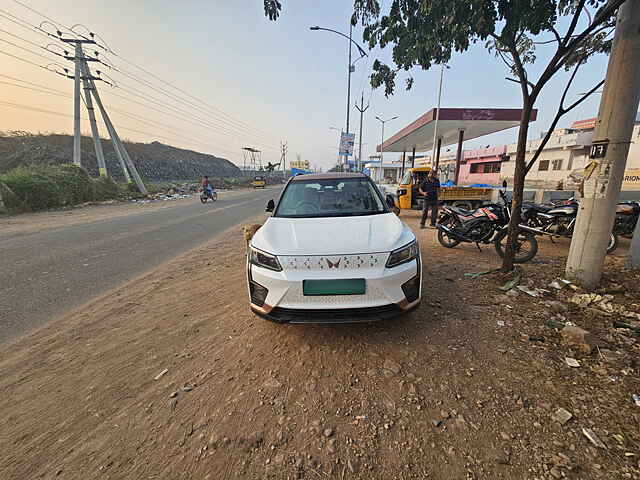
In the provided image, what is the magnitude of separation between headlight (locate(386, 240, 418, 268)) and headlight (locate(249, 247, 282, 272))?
0.95 metres

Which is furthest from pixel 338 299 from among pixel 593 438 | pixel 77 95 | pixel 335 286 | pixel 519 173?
pixel 77 95

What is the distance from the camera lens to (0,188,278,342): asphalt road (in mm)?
3488

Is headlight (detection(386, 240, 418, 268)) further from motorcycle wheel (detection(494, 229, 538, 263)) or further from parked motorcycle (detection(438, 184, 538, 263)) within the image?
parked motorcycle (detection(438, 184, 538, 263))

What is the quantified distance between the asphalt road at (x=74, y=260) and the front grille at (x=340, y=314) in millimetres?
3025

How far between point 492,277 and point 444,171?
3874 cm

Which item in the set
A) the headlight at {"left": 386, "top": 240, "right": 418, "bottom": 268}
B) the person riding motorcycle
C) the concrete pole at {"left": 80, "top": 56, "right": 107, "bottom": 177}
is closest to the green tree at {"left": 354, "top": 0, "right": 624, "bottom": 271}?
the headlight at {"left": 386, "top": 240, "right": 418, "bottom": 268}

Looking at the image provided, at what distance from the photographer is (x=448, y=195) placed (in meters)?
10.7

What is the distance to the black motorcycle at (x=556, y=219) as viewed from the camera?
544 cm

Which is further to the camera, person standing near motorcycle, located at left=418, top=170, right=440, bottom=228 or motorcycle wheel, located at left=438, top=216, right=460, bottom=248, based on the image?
person standing near motorcycle, located at left=418, top=170, right=440, bottom=228

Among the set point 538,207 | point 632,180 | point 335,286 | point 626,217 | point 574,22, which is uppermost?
point 574,22

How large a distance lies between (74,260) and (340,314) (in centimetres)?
580

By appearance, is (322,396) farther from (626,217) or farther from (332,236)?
(626,217)

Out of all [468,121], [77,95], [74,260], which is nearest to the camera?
[74,260]

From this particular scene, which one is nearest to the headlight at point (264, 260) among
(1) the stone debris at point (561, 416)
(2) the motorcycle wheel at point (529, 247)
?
(1) the stone debris at point (561, 416)
